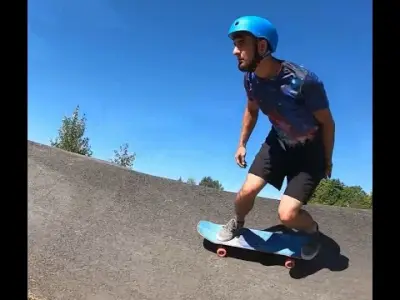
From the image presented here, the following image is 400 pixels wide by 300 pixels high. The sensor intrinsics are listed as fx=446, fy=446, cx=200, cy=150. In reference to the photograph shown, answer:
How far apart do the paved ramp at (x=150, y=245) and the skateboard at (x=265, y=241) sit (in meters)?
0.06

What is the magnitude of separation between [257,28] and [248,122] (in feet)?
2.39

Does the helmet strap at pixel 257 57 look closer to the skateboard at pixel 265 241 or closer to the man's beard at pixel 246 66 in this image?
the man's beard at pixel 246 66

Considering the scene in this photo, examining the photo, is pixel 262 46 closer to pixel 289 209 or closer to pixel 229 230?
pixel 289 209

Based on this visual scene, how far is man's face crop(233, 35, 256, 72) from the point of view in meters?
3.21

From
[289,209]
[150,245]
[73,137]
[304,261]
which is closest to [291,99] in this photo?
[289,209]

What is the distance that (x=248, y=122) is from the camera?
3496 millimetres

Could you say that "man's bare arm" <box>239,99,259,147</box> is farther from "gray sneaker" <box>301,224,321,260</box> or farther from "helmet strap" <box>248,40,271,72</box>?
"gray sneaker" <box>301,224,321,260</box>

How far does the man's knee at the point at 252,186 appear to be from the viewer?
11.2ft

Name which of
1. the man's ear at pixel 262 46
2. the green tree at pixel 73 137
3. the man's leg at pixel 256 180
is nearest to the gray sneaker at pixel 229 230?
the man's leg at pixel 256 180

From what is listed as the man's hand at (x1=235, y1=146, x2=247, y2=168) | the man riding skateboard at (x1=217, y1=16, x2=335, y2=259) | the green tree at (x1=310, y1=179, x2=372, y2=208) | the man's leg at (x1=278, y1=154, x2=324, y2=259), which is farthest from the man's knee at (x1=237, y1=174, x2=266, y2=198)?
the green tree at (x1=310, y1=179, x2=372, y2=208)

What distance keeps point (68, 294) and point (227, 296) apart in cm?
109
